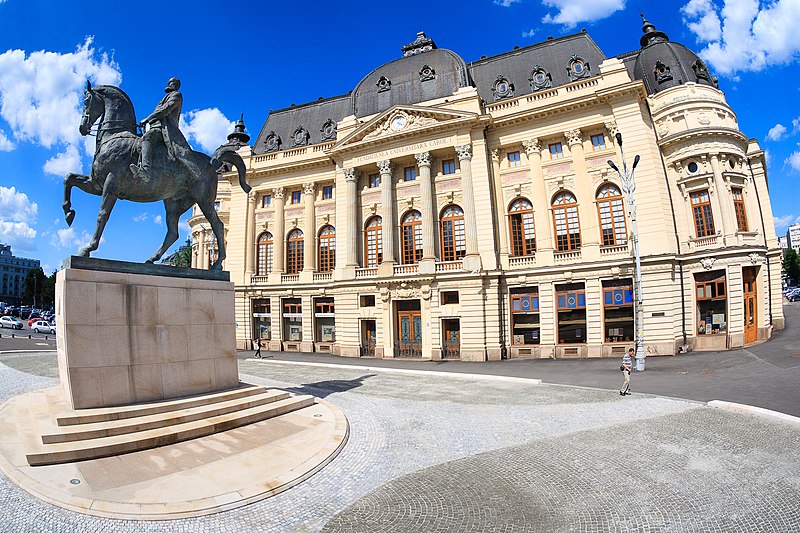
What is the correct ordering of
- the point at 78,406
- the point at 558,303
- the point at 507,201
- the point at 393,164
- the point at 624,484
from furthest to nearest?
the point at 393,164
the point at 507,201
the point at 558,303
the point at 78,406
the point at 624,484

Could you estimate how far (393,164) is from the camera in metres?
34.3

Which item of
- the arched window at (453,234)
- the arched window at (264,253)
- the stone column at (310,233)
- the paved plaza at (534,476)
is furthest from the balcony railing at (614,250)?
the arched window at (264,253)

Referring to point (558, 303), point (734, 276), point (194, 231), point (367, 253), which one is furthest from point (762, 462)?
point (194, 231)

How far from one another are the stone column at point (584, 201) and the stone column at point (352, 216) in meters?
17.7

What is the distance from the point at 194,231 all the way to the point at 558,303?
1717 inches

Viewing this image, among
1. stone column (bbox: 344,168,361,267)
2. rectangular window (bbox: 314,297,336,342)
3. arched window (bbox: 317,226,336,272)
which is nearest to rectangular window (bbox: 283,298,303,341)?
rectangular window (bbox: 314,297,336,342)

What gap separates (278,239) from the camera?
1564 inches

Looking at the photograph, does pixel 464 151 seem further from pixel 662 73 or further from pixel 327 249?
pixel 662 73

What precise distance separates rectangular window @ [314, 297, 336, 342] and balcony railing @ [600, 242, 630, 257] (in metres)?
23.0

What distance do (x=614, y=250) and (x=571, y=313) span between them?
5357 mm

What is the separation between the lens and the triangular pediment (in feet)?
103

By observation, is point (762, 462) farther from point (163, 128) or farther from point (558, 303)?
point (558, 303)

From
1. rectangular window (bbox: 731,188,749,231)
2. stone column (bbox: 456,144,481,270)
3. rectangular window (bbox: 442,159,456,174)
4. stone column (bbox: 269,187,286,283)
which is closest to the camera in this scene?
rectangular window (bbox: 731,188,749,231)

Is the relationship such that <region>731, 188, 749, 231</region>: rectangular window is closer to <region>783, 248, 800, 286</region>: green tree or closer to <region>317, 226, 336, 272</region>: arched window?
<region>317, 226, 336, 272</region>: arched window
